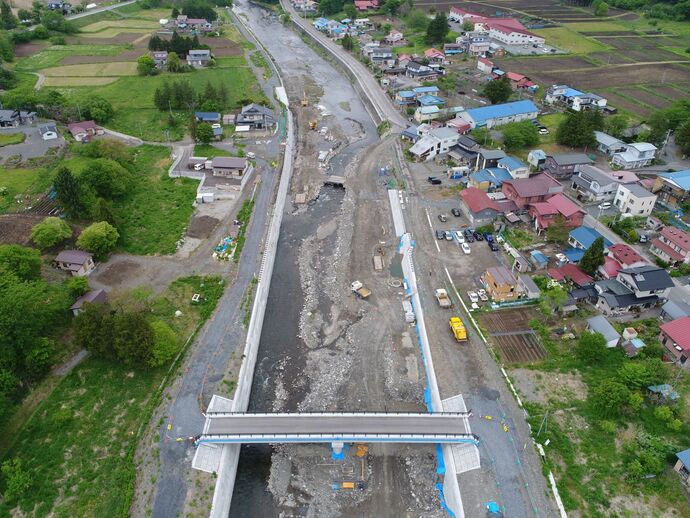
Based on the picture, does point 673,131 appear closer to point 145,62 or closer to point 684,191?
point 684,191

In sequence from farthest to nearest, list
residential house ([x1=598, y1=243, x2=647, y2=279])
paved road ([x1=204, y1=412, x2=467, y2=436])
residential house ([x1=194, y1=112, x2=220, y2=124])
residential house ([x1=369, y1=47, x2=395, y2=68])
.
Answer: residential house ([x1=369, y1=47, x2=395, y2=68]) → residential house ([x1=194, y1=112, x2=220, y2=124]) → residential house ([x1=598, y1=243, x2=647, y2=279]) → paved road ([x1=204, y1=412, x2=467, y2=436])

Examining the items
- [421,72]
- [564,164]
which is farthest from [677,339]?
[421,72]

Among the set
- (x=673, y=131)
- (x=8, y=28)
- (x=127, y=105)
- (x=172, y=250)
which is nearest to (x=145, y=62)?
(x=127, y=105)

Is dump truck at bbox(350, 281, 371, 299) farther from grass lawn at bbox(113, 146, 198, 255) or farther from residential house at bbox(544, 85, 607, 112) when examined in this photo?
residential house at bbox(544, 85, 607, 112)

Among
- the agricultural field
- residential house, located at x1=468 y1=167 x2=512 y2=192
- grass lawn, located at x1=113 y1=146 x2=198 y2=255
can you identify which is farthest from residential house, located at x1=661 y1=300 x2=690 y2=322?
grass lawn, located at x1=113 y1=146 x2=198 y2=255

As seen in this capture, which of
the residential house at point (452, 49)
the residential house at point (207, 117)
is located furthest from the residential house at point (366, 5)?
the residential house at point (207, 117)

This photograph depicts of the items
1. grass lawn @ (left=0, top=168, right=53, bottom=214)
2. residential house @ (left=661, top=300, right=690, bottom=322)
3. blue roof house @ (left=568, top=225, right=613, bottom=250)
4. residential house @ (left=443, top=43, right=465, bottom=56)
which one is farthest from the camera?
residential house @ (left=443, top=43, right=465, bottom=56)

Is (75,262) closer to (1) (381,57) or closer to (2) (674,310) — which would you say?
(2) (674,310)
